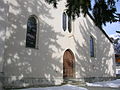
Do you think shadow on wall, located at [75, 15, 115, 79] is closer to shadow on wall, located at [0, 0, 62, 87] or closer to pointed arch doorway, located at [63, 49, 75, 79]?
pointed arch doorway, located at [63, 49, 75, 79]

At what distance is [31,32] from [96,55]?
28.4 feet

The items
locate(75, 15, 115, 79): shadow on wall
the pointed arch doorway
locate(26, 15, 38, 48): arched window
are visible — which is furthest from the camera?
locate(75, 15, 115, 79): shadow on wall

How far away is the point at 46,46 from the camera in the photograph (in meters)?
13.2

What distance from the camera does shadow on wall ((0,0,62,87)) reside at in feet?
35.3

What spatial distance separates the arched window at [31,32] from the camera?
12305 mm

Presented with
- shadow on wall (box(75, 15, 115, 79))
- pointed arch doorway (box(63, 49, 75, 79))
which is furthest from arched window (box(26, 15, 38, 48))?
shadow on wall (box(75, 15, 115, 79))

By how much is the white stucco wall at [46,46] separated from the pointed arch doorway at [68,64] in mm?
340

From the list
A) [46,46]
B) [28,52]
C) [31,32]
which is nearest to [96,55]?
[46,46]

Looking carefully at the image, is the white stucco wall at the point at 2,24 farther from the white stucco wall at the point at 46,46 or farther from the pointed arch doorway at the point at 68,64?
the pointed arch doorway at the point at 68,64

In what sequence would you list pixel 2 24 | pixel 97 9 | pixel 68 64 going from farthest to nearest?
pixel 68 64 → pixel 2 24 → pixel 97 9

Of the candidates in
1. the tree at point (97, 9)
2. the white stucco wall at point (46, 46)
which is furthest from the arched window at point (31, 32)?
the tree at point (97, 9)

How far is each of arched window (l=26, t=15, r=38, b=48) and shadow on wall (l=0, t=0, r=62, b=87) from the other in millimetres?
341

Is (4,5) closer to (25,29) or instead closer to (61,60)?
(25,29)

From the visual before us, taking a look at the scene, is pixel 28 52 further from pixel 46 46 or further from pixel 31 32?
pixel 46 46
